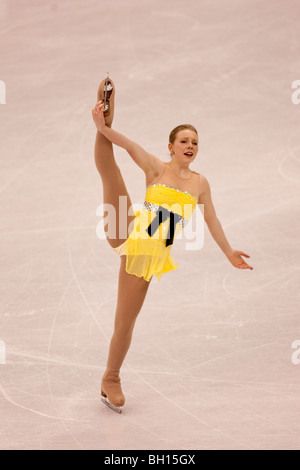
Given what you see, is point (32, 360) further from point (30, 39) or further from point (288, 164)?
point (30, 39)

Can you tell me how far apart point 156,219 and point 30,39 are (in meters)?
5.35

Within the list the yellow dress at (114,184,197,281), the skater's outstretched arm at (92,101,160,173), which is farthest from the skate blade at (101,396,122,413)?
the skater's outstretched arm at (92,101,160,173)

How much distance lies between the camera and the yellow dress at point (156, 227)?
11.6 feet

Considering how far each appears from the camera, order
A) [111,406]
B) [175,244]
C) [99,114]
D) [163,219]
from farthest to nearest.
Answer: [175,244], [111,406], [163,219], [99,114]

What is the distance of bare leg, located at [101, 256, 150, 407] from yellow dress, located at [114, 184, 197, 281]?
0.05m

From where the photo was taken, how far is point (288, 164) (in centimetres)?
649

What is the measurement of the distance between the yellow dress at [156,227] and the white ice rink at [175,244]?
28.2 inches

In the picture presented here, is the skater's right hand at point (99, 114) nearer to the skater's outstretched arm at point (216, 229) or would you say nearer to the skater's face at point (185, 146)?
the skater's face at point (185, 146)

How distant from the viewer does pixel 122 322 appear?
143 inches

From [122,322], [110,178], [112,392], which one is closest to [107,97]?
[110,178]

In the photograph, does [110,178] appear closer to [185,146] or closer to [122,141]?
[122,141]

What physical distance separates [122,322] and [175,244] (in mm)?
2011

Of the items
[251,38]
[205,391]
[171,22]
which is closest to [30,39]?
[171,22]

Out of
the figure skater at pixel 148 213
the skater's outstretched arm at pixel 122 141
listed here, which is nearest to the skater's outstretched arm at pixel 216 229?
the figure skater at pixel 148 213
